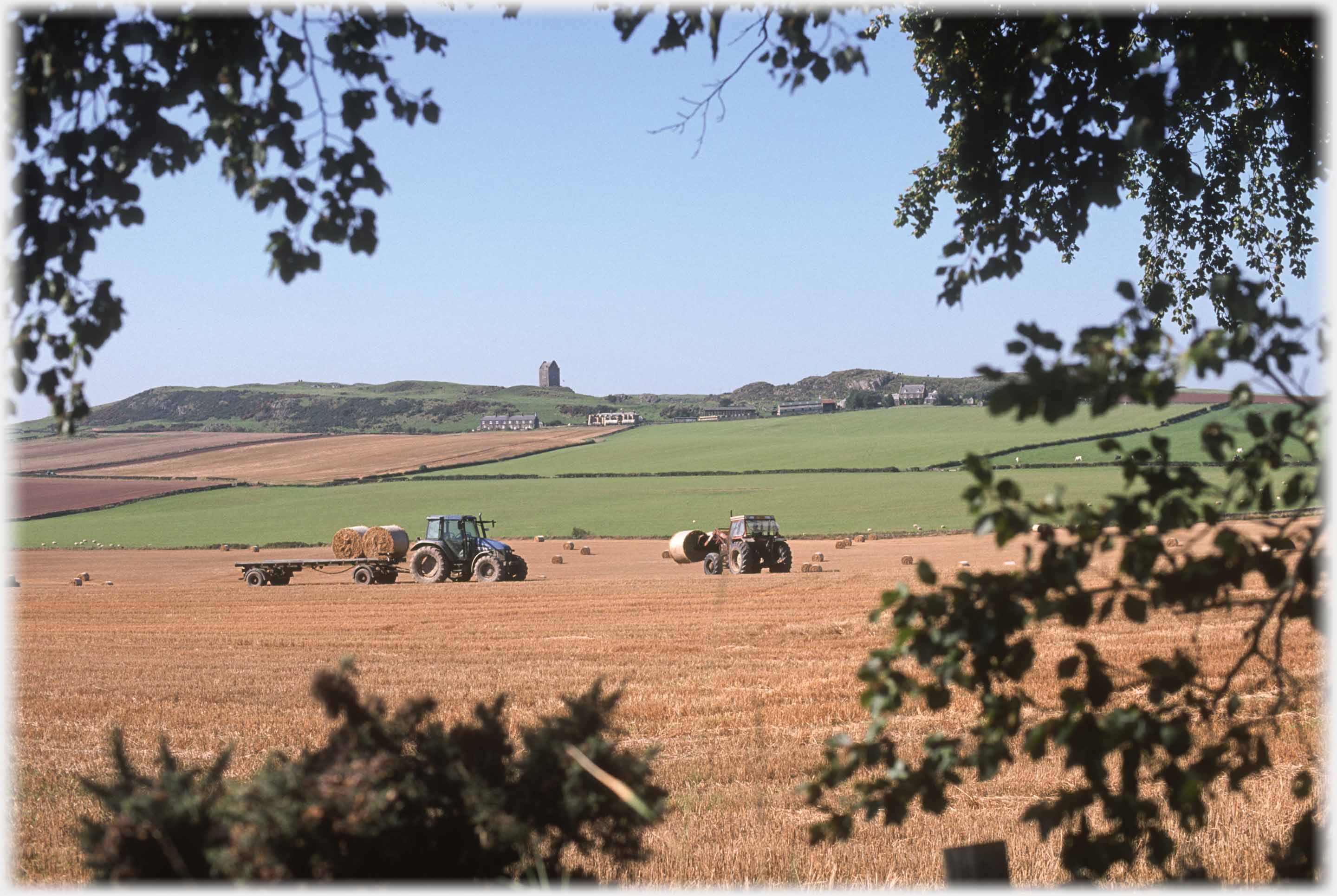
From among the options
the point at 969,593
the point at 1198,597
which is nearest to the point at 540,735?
the point at 969,593

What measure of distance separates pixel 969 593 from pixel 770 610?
63.6 ft

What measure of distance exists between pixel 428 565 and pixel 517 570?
3.20 meters

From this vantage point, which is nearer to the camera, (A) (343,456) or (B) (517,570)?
(B) (517,570)

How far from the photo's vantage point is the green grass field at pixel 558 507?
184 ft

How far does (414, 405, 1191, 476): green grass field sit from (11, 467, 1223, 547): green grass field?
551 centimetres

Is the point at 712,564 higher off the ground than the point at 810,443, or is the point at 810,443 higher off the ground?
the point at 810,443

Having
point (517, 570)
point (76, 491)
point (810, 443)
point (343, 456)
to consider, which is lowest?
point (517, 570)

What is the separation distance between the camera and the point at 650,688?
43.0ft

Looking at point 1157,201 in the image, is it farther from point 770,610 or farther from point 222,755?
point 770,610

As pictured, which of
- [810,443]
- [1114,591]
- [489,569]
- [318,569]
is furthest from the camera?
[810,443]

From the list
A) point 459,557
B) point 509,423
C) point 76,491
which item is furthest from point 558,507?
point 509,423

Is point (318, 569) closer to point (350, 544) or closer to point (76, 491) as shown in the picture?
point (350, 544)

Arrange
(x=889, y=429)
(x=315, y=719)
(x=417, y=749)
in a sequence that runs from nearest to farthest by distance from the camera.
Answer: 1. (x=417, y=749)
2. (x=315, y=719)
3. (x=889, y=429)

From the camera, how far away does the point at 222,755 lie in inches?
144
